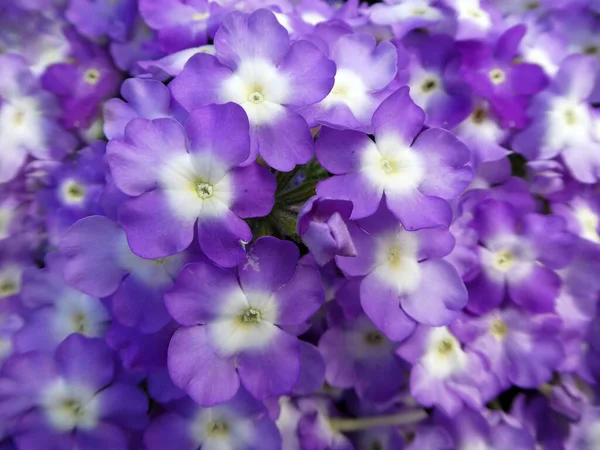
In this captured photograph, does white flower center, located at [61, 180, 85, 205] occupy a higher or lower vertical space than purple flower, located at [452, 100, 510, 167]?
lower

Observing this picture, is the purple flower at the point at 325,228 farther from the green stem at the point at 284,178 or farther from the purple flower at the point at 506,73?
the purple flower at the point at 506,73

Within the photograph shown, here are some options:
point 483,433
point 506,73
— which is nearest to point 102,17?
point 506,73

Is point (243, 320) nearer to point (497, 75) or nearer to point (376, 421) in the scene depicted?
point (376, 421)

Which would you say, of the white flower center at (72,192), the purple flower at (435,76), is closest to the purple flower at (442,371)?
the purple flower at (435,76)

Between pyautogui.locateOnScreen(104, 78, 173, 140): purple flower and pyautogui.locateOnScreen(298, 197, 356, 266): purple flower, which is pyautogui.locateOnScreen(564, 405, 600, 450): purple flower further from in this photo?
pyautogui.locateOnScreen(104, 78, 173, 140): purple flower

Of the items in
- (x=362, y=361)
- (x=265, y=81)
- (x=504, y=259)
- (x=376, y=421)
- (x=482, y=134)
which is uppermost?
(x=265, y=81)

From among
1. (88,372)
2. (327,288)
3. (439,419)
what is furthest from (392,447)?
(88,372)

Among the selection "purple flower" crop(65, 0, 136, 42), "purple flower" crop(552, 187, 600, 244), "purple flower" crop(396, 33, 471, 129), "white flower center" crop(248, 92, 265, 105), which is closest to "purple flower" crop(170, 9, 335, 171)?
"white flower center" crop(248, 92, 265, 105)

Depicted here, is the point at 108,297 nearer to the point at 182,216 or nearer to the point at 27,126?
the point at 182,216
